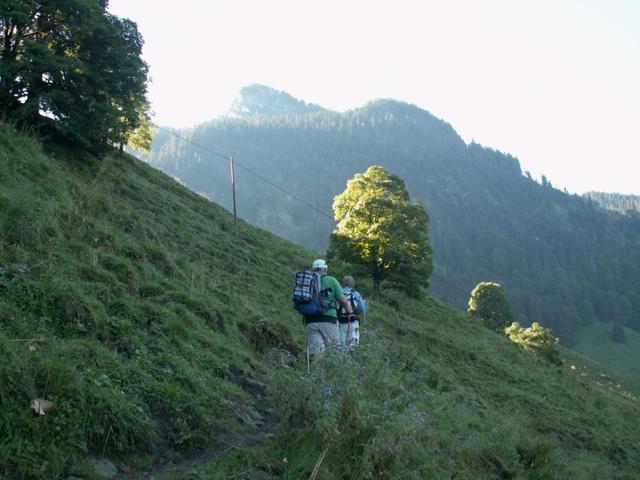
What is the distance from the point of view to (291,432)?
6.14 meters

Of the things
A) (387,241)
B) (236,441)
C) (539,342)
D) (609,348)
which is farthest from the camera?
(609,348)

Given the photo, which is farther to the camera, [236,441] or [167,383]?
[167,383]

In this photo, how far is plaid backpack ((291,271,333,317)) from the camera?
28.6ft

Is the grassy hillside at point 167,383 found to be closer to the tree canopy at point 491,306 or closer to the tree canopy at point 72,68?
the tree canopy at point 72,68

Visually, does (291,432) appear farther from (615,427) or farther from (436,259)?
(436,259)

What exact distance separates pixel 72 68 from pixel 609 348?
133 m

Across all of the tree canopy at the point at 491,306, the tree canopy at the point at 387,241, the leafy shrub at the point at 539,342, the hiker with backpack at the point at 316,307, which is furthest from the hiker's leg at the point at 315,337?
the tree canopy at the point at 491,306

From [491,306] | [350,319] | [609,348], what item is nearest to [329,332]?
[350,319]

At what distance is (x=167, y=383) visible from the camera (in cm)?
659

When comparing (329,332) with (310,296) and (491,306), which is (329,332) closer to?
(310,296)

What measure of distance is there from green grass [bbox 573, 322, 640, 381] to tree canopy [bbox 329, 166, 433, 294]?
8343 cm

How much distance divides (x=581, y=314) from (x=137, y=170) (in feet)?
494

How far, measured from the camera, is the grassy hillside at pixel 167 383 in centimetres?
532

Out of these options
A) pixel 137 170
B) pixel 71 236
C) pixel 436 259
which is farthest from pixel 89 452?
pixel 436 259
